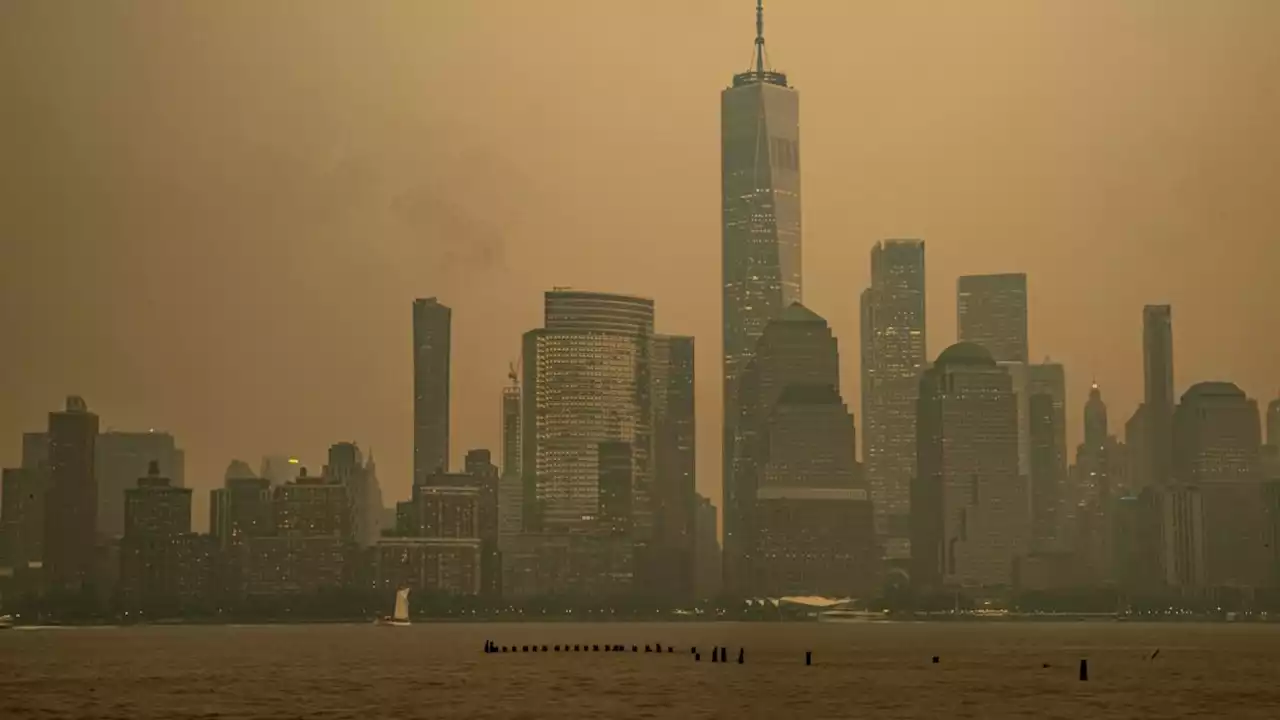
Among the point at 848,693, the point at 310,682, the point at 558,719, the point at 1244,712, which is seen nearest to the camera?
the point at 558,719

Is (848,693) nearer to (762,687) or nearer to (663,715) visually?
(762,687)

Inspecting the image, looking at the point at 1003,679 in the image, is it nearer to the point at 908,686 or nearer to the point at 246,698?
the point at 908,686

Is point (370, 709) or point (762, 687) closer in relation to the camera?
point (370, 709)

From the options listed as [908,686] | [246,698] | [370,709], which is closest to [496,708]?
[370,709]

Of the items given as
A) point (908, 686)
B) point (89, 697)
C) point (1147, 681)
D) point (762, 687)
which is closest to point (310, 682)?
point (89, 697)

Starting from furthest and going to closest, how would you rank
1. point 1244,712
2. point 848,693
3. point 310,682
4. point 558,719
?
point 310,682, point 848,693, point 1244,712, point 558,719

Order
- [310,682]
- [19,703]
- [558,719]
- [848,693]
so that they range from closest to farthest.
Answer: [558,719] < [19,703] < [848,693] < [310,682]

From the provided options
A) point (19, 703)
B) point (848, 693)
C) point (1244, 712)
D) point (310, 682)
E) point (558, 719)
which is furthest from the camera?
Result: point (310, 682)

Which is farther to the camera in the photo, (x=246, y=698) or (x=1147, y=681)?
(x=1147, y=681)
